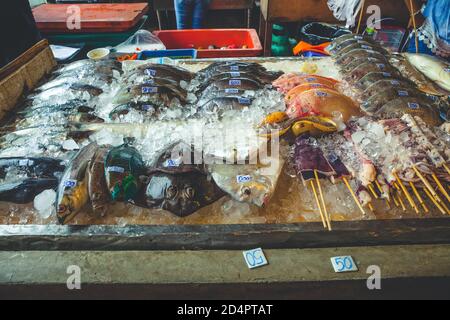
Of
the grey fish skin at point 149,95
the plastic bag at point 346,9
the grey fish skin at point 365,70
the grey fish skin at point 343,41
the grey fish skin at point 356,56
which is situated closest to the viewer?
the grey fish skin at point 149,95

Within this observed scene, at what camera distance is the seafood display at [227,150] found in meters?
2.18

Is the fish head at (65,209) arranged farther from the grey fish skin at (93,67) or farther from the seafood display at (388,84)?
the seafood display at (388,84)

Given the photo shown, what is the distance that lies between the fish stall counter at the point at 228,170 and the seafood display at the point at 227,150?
0.03 ft

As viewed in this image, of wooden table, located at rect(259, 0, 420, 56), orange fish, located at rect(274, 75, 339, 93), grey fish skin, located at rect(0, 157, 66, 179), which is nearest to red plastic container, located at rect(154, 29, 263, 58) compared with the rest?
wooden table, located at rect(259, 0, 420, 56)

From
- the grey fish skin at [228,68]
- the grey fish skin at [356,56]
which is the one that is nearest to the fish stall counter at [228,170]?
the grey fish skin at [228,68]

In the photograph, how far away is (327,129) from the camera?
2584 mm

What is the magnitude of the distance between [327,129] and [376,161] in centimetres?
47

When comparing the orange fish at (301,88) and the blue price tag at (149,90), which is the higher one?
the orange fish at (301,88)

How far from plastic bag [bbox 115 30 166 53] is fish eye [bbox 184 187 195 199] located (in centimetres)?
383

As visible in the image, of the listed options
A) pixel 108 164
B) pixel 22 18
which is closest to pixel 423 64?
pixel 108 164

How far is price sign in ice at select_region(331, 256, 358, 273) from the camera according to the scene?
1.92m

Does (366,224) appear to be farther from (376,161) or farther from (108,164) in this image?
(108,164)

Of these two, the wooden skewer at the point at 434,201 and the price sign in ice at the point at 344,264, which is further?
the wooden skewer at the point at 434,201

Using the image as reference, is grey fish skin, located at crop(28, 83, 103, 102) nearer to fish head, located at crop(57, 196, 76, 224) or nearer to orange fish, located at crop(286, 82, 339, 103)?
fish head, located at crop(57, 196, 76, 224)
